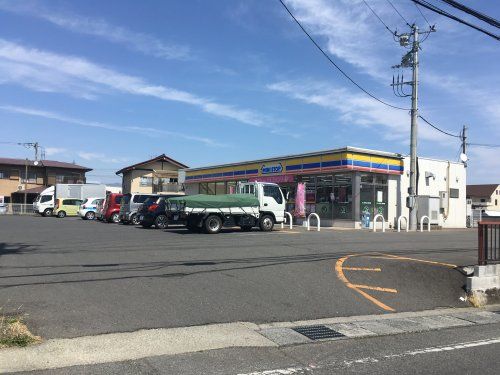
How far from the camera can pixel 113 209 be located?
31.2 meters

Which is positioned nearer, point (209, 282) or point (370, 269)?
point (209, 282)

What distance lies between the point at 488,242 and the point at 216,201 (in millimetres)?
11498

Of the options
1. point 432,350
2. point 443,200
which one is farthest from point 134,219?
point 432,350

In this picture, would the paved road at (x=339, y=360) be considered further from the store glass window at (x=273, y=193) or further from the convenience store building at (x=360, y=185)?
the convenience store building at (x=360, y=185)

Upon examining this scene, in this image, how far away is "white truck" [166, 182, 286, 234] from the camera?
20031 mm

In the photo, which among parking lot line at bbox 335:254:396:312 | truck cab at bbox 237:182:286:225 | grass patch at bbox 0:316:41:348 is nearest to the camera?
grass patch at bbox 0:316:41:348

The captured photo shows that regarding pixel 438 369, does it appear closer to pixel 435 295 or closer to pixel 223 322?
pixel 223 322

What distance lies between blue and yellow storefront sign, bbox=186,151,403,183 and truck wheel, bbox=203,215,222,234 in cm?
1040

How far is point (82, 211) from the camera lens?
1537 inches

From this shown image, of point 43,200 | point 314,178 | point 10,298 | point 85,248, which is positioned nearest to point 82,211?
point 43,200

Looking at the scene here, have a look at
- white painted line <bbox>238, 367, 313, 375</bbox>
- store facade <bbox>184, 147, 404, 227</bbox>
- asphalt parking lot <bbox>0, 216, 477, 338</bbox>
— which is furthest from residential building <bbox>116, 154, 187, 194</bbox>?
white painted line <bbox>238, 367, 313, 375</bbox>

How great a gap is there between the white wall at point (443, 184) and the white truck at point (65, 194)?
29.2m

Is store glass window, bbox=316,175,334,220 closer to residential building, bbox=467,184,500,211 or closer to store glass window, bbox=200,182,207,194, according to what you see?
store glass window, bbox=200,182,207,194

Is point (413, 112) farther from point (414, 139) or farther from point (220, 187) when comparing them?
point (220, 187)
